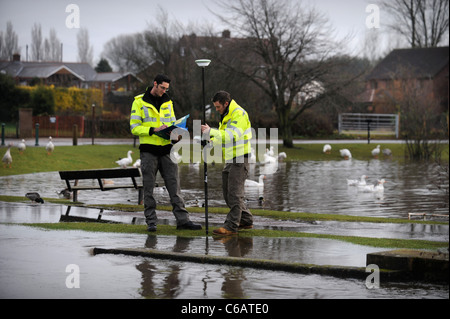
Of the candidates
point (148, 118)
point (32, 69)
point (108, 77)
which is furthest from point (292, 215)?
point (108, 77)

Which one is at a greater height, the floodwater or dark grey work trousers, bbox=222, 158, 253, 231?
dark grey work trousers, bbox=222, 158, 253, 231

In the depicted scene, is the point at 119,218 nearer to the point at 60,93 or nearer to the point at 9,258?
the point at 9,258

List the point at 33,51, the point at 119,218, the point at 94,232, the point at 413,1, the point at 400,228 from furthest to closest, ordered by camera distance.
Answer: the point at 33,51 < the point at 413,1 < the point at 119,218 < the point at 400,228 < the point at 94,232

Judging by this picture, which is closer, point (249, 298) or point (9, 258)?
point (249, 298)

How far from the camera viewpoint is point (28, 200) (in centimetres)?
1598

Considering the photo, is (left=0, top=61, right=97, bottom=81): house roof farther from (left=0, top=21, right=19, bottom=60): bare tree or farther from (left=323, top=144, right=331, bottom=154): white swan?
(left=323, top=144, right=331, bottom=154): white swan

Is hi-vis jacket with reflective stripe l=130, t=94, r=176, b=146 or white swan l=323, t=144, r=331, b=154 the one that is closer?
hi-vis jacket with reflective stripe l=130, t=94, r=176, b=146

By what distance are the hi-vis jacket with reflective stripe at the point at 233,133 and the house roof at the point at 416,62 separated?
202 feet

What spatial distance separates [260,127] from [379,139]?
29.1 ft

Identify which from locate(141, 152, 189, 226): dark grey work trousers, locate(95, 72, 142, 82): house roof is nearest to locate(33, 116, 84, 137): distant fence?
locate(141, 152, 189, 226): dark grey work trousers

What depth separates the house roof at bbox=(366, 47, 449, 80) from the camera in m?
73.6

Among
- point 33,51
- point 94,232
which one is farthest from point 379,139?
point 33,51

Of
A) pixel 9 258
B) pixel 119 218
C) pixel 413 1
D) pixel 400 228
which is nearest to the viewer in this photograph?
pixel 9 258

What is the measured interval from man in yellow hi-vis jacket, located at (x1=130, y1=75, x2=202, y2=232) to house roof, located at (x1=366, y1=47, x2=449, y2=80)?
61356 millimetres
